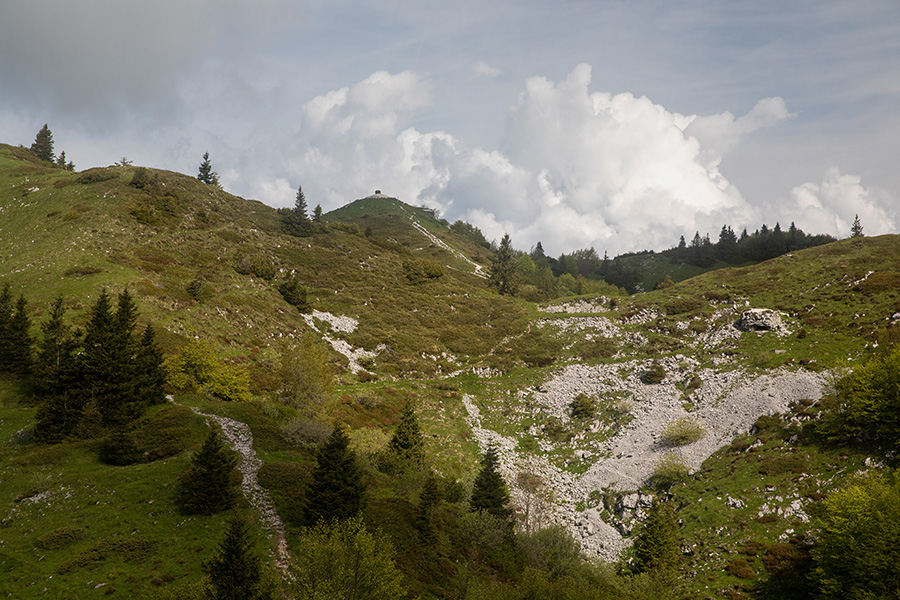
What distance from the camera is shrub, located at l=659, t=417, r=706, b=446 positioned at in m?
50.3

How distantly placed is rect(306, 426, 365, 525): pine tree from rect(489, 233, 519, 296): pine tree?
301 feet

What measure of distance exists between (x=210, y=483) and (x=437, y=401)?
38.8 meters

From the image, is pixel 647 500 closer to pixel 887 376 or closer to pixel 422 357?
pixel 887 376

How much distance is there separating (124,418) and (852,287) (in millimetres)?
93502

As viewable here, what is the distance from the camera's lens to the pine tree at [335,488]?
1136 inches

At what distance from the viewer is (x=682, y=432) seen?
50.5 metres

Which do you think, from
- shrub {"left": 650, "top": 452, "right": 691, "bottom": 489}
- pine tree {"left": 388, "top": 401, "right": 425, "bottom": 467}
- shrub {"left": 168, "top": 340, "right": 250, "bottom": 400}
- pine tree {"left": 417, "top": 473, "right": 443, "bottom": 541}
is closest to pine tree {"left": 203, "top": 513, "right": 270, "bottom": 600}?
pine tree {"left": 417, "top": 473, "right": 443, "bottom": 541}

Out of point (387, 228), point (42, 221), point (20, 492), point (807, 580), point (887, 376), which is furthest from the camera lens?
point (387, 228)

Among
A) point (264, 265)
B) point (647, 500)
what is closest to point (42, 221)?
point (264, 265)

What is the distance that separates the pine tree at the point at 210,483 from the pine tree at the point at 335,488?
518 centimetres

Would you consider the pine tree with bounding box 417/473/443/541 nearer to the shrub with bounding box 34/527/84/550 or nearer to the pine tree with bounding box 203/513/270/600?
the pine tree with bounding box 203/513/270/600

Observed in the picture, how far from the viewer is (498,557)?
3616 centimetres

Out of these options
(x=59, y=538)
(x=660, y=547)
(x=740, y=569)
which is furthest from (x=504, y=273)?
(x=59, y=538)

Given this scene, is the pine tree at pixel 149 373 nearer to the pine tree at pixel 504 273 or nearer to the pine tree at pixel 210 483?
the pine tree at pixel 210 483
